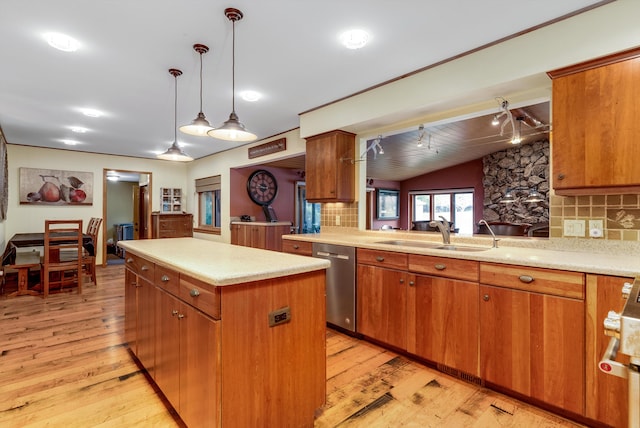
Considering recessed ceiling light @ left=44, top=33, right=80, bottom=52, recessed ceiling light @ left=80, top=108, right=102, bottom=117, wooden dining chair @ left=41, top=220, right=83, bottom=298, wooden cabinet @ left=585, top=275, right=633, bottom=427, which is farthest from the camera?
wooden dining chair @ left=41, top=220, right=83, bottom=298

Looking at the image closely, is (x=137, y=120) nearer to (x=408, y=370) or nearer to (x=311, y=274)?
(x=311, y=274)

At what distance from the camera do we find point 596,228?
2.02 metres

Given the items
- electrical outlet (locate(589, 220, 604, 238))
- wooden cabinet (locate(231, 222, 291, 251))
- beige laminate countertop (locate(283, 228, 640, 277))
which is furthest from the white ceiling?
wooden cabinet (locate(231, 222, 291, 251))

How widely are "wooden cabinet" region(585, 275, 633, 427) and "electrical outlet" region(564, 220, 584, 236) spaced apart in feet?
2.04

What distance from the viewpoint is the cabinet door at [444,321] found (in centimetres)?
203

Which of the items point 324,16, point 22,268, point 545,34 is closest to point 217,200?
point 22,268

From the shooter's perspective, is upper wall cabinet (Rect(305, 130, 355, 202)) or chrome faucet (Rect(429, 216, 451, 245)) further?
upper wall cabinet (Rect(305, 130, 355, 202))

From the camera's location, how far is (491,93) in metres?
2.38

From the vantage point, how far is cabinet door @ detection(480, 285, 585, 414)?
1.66 meters

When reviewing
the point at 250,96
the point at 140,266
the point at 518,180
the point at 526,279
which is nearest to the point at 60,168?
the point at 250,96

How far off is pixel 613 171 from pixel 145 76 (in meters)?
3.50

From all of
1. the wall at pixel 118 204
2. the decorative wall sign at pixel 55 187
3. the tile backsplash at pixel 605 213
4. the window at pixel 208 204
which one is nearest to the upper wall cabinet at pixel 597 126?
the tile backsplash at pixel 605 213

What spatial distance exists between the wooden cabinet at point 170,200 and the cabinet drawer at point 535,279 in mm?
6892

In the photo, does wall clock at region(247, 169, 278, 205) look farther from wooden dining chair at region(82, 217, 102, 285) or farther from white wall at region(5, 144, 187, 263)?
wooden dining chair at region(82, 217, 102, 285)
